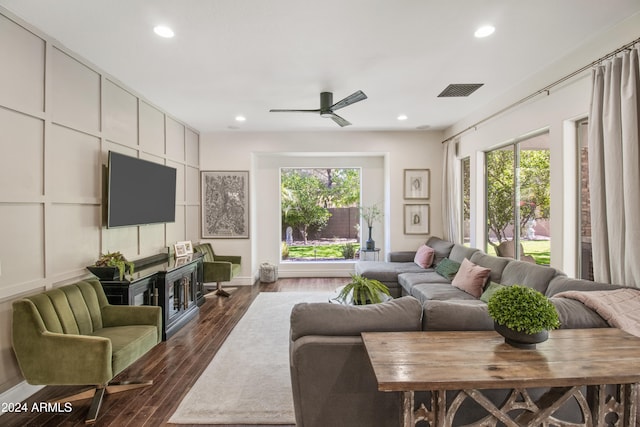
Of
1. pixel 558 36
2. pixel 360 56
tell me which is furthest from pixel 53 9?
pixel 558 36

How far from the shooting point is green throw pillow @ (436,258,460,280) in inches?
170

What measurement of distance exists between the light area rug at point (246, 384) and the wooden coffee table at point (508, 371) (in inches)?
43.9

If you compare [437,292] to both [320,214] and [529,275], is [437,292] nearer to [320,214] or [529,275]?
[529,275]

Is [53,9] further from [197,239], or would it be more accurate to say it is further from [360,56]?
[197,239]

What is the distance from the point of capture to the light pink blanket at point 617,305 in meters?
1.87

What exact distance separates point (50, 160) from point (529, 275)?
4380mm

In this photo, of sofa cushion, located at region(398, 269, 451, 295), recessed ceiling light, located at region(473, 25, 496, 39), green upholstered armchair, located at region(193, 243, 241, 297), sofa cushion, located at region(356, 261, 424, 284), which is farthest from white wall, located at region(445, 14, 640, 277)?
green upholstered armchair, located at region(193, 243, 241, 297)

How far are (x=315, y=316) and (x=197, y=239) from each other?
4.74m

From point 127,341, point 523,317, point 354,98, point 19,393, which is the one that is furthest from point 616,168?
point 19,393

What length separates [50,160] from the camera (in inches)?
105

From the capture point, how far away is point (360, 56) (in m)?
3.02

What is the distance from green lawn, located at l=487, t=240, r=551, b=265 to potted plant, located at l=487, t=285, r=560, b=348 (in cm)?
227

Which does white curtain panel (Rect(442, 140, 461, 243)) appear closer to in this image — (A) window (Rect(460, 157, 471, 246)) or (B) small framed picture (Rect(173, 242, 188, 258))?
(A) window (Rect(460, 157, 471, 246))

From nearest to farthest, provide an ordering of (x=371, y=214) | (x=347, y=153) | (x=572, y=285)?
1. (x=572, y=285)
2. (x=347, y=153)
3. (x=371, y=214)
